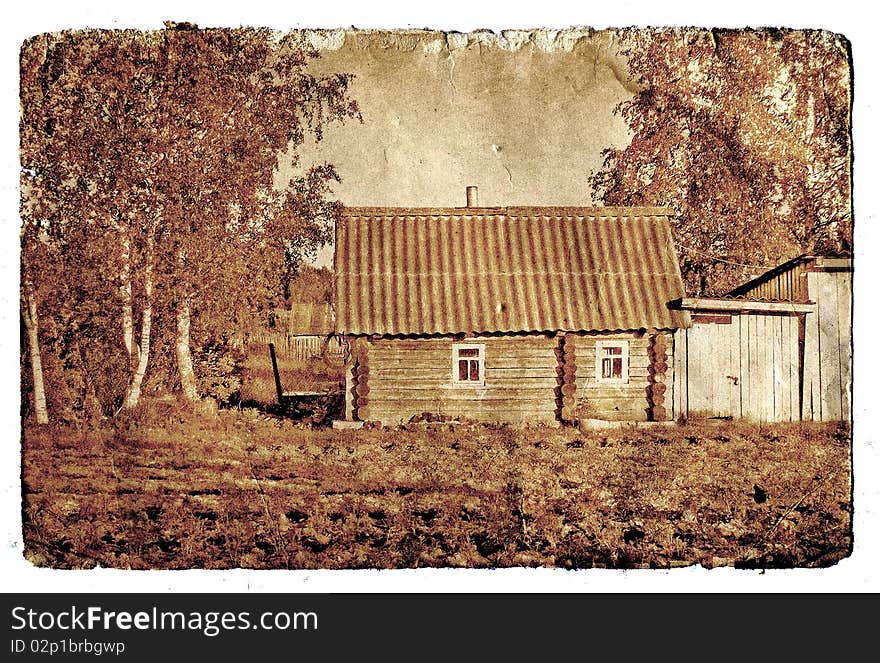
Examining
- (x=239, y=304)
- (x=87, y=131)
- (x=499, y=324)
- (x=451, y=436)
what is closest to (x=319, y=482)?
(x=451, y=436)

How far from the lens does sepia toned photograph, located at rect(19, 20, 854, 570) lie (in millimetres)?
5391

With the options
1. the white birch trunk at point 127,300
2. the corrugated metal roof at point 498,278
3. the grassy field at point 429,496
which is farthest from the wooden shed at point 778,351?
the white birch trunk at point 127,300

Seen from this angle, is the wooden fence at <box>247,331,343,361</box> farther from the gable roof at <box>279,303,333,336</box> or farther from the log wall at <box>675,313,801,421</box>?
the log wall at <box>675,313,801,421</box>

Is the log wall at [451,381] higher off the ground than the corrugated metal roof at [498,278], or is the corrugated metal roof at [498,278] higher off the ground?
the corrugated metal roof at [498,278]

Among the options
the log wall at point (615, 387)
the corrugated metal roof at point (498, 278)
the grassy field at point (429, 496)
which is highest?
the corrugated metal roof at point (498, 278)

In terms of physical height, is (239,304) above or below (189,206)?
below

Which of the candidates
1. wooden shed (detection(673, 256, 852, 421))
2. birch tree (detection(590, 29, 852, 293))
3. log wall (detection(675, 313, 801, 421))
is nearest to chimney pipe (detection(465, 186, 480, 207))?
birch tree (detection(590, 29, 852, 293))

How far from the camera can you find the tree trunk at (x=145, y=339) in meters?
5.59

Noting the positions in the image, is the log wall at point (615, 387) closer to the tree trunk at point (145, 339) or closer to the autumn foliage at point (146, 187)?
the autumn foliage at point (146, 187)

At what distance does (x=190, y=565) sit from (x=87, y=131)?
3.80 meters

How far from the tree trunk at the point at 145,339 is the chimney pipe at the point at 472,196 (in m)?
2.88

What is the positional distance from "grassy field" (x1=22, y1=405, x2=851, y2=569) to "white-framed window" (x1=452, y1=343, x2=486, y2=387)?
52 centimetres

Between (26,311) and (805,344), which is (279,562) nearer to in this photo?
(26,311)

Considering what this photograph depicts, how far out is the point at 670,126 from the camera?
5734 mm
